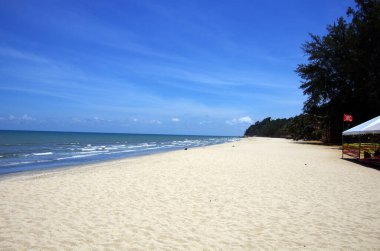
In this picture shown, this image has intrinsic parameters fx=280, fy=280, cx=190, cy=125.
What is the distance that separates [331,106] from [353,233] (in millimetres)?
34442

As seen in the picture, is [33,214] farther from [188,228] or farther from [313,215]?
[313,215]

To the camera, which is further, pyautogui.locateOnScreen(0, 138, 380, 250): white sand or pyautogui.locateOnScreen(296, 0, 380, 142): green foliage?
pyautogui.locateOnScreen(296, 0, 380, 142): green foliage

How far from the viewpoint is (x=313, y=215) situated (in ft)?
19.9

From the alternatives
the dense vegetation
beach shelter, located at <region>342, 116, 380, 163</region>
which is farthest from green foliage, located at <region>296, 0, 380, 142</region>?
beach shelter, located at <region>342, 116, 380, 163</region>

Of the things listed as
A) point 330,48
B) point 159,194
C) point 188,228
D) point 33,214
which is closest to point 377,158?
point 159,194

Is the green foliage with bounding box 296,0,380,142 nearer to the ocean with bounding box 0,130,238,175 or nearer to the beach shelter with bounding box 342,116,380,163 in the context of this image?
the beach shelter with bounding box 342,116,380,163

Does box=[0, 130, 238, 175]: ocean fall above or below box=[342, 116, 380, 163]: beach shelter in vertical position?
below

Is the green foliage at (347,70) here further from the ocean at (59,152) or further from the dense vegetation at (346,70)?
the ocean at (59,152)

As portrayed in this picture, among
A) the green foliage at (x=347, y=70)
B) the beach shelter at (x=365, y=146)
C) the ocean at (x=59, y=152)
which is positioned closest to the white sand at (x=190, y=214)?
the beach shelter at (x=365, y=146)

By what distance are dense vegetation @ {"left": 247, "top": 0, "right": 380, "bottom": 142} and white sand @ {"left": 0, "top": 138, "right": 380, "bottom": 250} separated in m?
24.1

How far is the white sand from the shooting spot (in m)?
4.59

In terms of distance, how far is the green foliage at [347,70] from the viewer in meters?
28.7

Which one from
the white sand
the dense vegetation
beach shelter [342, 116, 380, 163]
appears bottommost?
the white sand

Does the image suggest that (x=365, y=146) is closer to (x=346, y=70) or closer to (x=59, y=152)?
(x=346, y=70)
